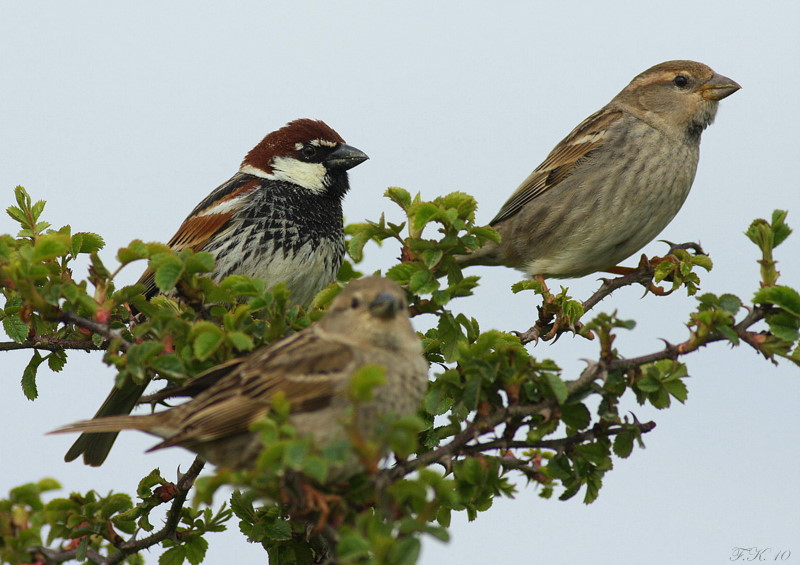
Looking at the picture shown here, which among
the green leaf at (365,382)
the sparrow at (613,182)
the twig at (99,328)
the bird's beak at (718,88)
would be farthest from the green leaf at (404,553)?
the bird's beak at (718,88)

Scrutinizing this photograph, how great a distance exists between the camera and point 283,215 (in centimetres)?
547

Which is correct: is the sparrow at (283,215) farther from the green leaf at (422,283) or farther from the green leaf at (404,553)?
the green leaf at (404,553)

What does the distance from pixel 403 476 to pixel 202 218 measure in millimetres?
3197

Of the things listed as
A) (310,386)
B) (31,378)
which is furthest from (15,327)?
(310,386)

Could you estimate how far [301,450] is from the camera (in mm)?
2105

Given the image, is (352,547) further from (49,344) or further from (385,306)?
(49,344)

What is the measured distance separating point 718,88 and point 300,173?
2613mm

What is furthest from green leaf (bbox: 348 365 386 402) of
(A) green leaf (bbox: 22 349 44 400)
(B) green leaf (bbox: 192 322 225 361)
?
(A) green leaf (bbox: 22 349 44 400)

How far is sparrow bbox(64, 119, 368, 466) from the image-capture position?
17.4ft

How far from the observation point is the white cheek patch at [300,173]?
5703 millimetres

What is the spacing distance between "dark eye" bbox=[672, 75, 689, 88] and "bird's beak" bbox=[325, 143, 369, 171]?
206cm

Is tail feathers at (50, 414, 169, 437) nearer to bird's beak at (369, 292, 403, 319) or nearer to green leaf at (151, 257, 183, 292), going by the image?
green leaf at (151, 257, 183, 292)

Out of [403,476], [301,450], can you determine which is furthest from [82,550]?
[301,450]

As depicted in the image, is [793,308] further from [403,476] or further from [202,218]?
[202,218]
